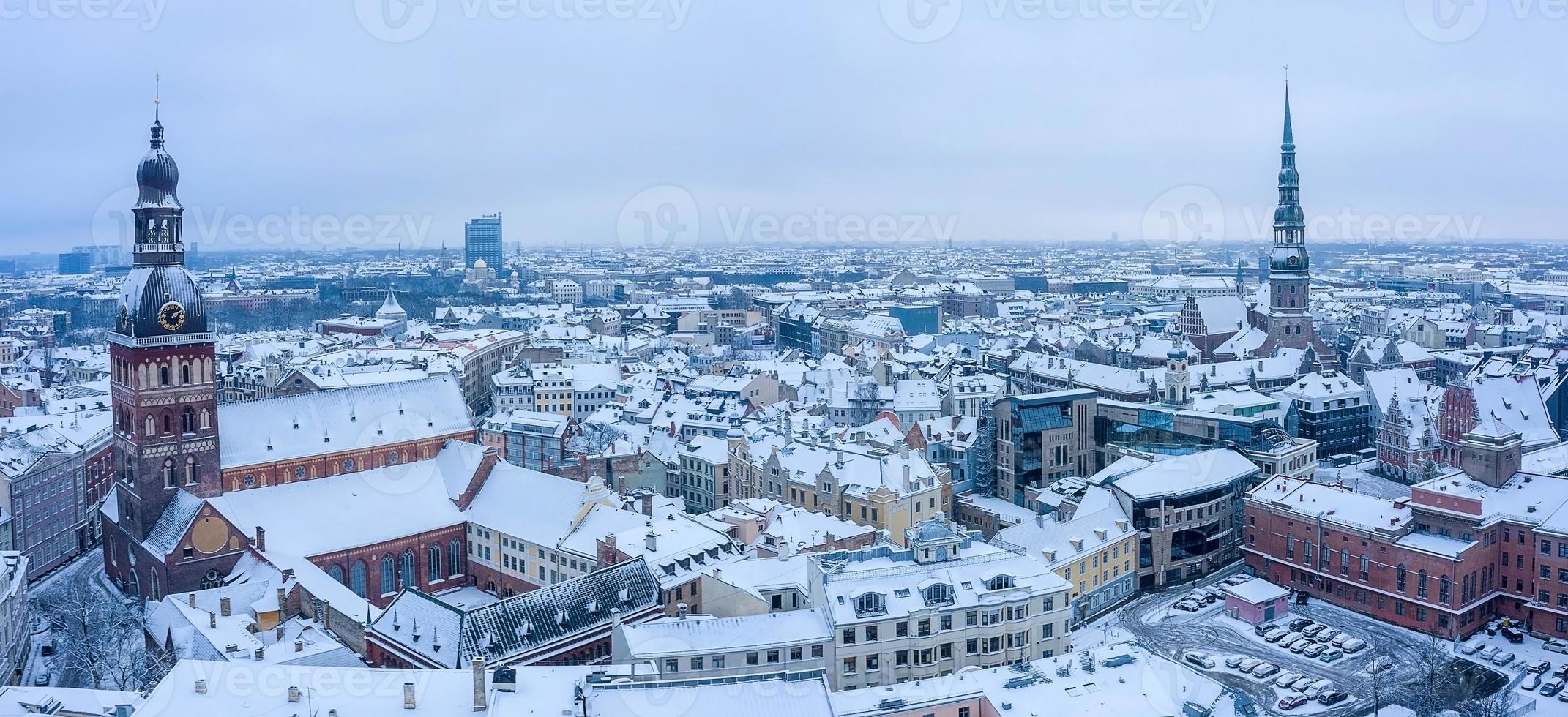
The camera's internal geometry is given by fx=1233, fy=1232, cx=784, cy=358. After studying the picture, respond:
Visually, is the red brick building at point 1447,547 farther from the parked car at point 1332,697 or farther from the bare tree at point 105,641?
the bare tree at point 105,641

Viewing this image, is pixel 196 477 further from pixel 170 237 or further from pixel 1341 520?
pixel 1341 520

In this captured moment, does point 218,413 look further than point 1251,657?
Yes

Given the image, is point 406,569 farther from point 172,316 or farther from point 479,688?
point 479,688

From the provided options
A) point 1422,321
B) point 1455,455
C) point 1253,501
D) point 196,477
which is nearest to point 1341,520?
point 1253,501

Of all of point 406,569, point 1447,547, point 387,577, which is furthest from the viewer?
point 406,569

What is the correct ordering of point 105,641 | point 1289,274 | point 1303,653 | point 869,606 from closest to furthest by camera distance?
point 869,606
point 105,641
point 1303,653
point 1289,274

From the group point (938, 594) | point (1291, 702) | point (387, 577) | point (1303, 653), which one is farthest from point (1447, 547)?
point (387, 577)

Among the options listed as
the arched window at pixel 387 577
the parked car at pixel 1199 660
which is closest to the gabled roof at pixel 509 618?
the arched window at pixel 387 577
